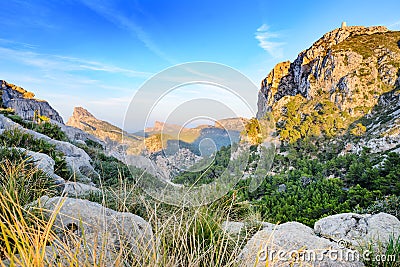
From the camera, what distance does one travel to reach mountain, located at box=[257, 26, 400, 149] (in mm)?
33031

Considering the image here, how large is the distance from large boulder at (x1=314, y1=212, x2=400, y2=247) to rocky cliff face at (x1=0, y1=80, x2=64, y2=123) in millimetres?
32555

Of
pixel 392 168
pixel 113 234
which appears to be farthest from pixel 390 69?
pixel 113 234

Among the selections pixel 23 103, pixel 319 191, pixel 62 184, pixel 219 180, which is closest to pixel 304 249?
pixel 219 180

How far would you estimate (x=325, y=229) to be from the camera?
4172 millimetres

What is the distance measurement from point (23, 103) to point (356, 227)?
41.3 metres

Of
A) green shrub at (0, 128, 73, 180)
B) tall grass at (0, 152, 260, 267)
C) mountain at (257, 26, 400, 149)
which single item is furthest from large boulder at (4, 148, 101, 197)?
mountain at (257, 26, 400, 149)

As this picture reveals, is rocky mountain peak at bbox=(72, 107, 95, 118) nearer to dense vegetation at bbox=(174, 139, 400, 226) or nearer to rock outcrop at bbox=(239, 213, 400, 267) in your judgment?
dense vegetation at bbox=(174, 139, 400, 226)

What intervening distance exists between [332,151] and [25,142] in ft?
86.4

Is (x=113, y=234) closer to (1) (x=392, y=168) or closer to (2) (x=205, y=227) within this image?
(2) (x=205, y=227)

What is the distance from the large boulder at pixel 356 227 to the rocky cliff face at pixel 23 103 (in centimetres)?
3256

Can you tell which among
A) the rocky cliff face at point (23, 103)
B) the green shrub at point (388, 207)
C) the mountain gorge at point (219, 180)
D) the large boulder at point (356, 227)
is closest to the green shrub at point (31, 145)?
the mountain gorge at point (219, 180)

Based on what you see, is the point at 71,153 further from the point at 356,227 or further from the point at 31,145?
the point at 356,227

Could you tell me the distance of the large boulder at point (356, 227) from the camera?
361 centimetres

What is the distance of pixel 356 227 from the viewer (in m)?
4.05
